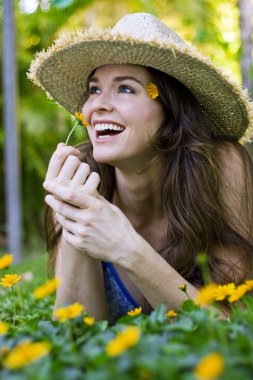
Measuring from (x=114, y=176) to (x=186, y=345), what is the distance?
5.32 ft

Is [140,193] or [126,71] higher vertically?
[126,71]

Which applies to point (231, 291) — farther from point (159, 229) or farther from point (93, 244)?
point (159, 229)

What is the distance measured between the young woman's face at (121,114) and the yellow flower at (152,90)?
12 mm

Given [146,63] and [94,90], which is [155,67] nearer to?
[146,63]

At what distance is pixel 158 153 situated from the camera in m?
2.39

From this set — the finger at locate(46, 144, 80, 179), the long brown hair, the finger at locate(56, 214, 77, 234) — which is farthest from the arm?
the long brown hair

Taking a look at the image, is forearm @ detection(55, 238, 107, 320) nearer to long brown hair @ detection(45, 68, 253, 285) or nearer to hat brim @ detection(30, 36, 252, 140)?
long brown hair @ detection(45, 68, 253, 285)

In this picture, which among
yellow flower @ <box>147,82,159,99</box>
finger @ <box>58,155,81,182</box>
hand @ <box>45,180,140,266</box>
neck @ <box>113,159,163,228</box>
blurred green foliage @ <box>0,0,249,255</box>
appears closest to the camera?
hand @ <box>45,180,140,266</box>

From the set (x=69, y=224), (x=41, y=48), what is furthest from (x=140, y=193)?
(x=41, y=48)

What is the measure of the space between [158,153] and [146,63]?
1.25 feet

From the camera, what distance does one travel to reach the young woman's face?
2.14m

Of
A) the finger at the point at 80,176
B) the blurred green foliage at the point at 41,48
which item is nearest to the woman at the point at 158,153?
the finger at the point at 80,176

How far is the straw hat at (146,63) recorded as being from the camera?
2.13 meters

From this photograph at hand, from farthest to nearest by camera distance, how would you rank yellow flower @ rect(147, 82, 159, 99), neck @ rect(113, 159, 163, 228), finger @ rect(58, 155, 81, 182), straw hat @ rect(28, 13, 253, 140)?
neck @ rect(113, 159, 163, 228) → yellow flower @ rect(147, 82, 159, 99) → straw hat @ rect(28, 13, 253, 140) → finger @ rect(58, 155, 81, 182)
